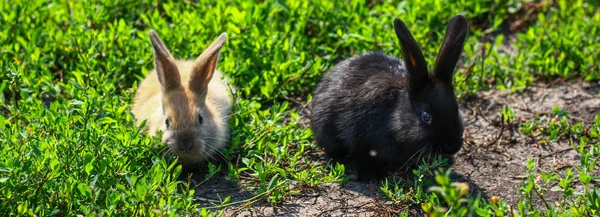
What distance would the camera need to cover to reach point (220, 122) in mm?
5836

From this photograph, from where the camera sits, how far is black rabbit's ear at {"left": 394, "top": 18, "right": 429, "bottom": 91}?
541 centimetres

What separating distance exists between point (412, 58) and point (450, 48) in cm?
26

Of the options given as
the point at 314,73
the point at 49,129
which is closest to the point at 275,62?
the point at 314,73

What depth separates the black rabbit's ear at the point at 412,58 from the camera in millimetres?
5414

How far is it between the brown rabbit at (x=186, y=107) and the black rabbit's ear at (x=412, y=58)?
4.18ft

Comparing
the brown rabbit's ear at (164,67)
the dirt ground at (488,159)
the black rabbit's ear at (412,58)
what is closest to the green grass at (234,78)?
the dirt ground at (488,159)

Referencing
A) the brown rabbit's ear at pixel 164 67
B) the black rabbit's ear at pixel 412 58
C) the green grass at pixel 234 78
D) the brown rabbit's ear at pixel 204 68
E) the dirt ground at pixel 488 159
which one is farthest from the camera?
the brown rabbit's ear at pixel 204 68

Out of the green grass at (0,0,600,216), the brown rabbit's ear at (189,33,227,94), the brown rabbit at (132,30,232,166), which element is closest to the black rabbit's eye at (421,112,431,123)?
the green grass at (0,0,600,216)

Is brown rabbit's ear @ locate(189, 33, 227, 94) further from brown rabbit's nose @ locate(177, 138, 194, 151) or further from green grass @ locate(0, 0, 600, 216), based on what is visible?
brown rabbit's nose @ locate(177, 138, 194, 151)

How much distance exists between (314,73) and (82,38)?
1.89m

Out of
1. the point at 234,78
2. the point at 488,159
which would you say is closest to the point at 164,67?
the point at 234,78

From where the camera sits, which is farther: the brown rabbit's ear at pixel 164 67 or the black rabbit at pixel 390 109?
the brown rabbit's ear at pixel 164 67

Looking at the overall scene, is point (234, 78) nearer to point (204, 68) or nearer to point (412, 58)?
point (204, 68)

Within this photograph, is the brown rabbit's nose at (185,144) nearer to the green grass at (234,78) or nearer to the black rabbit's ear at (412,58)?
the green grass at (234,78)
